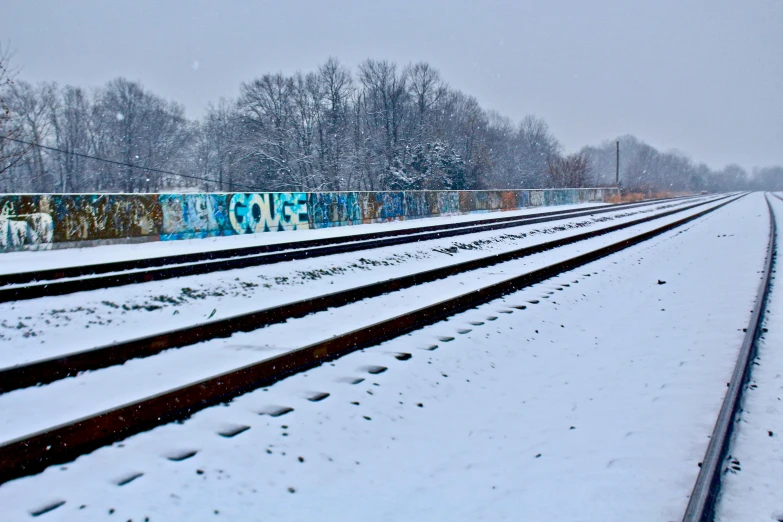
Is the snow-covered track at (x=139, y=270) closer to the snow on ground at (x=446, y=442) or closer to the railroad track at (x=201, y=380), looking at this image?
the railroad track at (x=201, y=380)

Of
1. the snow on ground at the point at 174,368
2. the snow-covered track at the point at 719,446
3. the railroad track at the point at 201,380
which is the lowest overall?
the snow-covered track at the point at 719,446

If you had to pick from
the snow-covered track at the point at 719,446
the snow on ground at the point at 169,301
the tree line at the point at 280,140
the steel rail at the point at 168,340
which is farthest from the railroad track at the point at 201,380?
the tree line at the point at 280,140

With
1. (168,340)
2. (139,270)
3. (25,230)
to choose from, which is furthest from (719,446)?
(25,230)

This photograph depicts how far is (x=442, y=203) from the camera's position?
3303 cm

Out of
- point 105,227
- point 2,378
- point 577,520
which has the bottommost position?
point 577,520

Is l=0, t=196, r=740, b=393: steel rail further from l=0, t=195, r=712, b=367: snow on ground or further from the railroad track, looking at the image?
l=0, t=195, r=712, b=367: snow on ground

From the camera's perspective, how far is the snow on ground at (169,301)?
6547mm

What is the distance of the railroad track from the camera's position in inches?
119

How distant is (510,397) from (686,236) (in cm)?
1764

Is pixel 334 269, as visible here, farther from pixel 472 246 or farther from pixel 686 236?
pixel 686 236

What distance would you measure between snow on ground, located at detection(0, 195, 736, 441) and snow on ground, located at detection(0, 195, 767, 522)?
36.0 inches

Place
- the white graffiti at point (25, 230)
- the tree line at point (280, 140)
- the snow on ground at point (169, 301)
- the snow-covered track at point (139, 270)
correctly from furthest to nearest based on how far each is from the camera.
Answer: the tree line at point (280, 140), the white graffiti at point (25, 230), the snow-covered track at point (139, 270), the snow on ground at point (169, 301)

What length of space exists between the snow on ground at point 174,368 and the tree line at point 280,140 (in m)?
41.7

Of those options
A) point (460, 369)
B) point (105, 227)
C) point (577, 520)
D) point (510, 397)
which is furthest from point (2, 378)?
point (105, 227)
